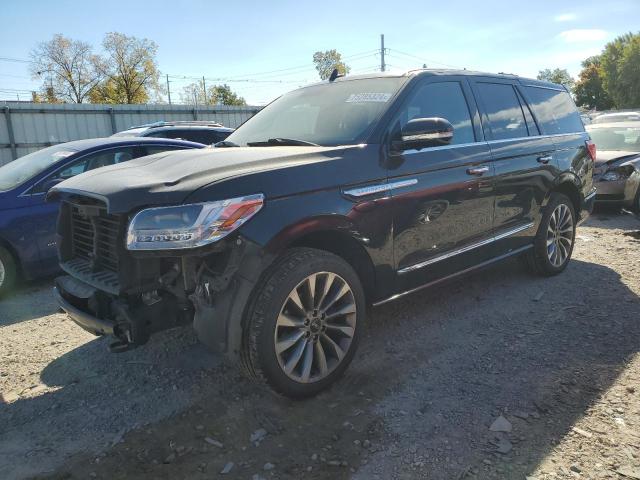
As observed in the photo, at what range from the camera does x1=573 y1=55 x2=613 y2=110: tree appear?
78.3 m

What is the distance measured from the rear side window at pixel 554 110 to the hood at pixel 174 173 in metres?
2.83

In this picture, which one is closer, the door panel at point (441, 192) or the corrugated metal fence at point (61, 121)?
the door panel at point (441, 192)

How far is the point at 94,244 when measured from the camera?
9.73 ft

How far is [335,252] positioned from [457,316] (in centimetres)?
164

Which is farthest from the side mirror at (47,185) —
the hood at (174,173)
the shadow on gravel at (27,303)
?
the hood at (174,173)

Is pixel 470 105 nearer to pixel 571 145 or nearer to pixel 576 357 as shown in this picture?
pixel 571 145

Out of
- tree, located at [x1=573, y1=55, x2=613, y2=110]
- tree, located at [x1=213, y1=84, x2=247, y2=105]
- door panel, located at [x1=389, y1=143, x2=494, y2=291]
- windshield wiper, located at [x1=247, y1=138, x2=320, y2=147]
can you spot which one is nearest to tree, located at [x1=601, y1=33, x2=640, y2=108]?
tree, located at [x1=573, y1=55, x2=613, y2=110]

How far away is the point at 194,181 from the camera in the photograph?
2.64 m

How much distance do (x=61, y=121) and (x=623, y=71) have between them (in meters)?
62.4

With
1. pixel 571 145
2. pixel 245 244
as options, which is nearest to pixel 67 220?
pixel 245 244

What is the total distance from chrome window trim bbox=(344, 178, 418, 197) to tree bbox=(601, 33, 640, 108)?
66699mm

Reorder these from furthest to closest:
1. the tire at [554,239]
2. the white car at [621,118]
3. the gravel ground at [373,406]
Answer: the white car at [621,118] → the tire at [554,239] → the gravel ground at [373,406]

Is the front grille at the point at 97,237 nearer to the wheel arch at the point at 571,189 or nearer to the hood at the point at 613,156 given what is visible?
the wheel arch at the point at 571,189

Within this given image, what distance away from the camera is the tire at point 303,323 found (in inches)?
106
